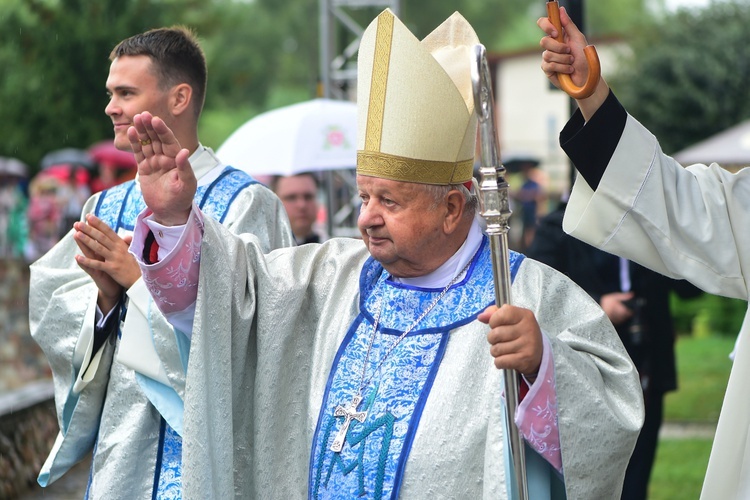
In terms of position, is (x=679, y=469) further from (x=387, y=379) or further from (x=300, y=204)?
(x=387, y=379)

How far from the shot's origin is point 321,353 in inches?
132

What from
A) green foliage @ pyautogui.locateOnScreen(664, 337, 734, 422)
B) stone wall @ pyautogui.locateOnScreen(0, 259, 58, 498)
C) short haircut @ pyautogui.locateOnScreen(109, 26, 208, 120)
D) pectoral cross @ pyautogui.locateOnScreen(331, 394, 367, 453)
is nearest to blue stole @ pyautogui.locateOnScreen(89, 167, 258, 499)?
short haircut @ pyautogui.locateOnScreen(109, 26, 208, 120)

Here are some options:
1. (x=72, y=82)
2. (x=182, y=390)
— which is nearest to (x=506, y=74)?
(x=72, y=82)

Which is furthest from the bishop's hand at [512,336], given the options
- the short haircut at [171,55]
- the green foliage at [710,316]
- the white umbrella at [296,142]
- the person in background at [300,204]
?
the green foliage at [710,316]

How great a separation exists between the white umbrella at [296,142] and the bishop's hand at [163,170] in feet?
11.3

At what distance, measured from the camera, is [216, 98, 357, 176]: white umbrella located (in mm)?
6688

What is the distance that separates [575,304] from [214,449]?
1.05 metres

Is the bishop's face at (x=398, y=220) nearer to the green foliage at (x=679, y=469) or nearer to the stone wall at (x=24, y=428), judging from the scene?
the green foliage at (x=679, y=469)

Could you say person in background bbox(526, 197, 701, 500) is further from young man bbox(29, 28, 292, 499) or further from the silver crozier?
the silver crozier

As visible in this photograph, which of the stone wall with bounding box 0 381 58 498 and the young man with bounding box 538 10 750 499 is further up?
the young man with bounding box 538 10 750 499

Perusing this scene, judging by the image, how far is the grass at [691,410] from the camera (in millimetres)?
7707

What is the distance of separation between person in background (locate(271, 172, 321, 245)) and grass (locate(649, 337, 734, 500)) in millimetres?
2846

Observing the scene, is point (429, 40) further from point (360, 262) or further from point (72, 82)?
point (72, 82)

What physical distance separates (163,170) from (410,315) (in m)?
0.77
